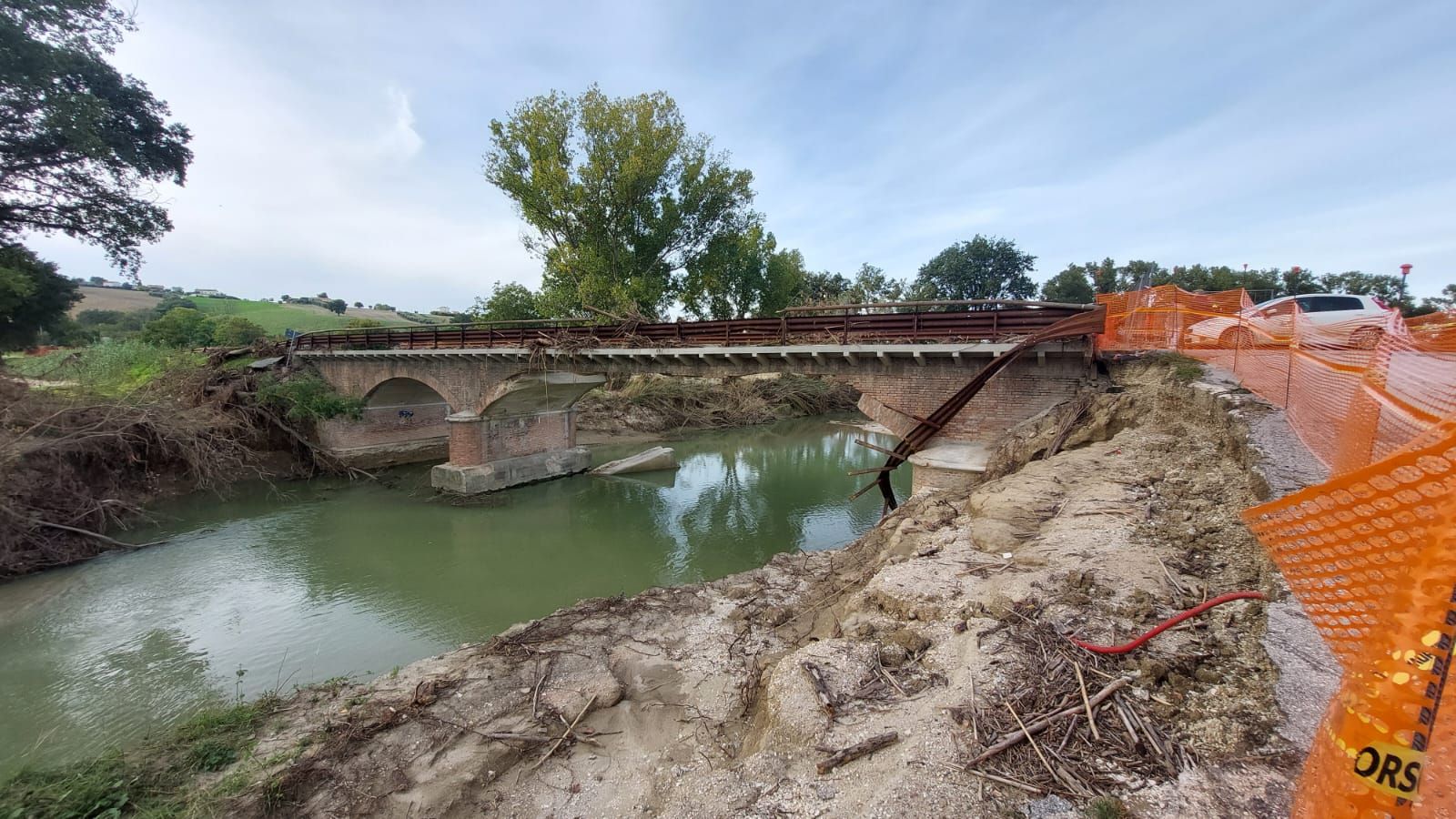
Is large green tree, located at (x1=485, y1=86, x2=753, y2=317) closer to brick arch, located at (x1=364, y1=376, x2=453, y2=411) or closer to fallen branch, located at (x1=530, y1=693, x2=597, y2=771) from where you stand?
brick arch, located at (x1=364, y1=376, x2=453, y2=411)

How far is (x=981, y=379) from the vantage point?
9.08 meters

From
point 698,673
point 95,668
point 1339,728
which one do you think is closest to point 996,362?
point 698,673

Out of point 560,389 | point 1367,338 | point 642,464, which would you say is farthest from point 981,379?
point 642,464

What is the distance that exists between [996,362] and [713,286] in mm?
18187

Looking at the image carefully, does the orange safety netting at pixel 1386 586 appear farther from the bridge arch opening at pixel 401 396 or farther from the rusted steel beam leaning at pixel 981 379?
the bridge arch opening at pixel 401 396

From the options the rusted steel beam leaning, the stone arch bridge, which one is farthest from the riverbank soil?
the stone arch bridge

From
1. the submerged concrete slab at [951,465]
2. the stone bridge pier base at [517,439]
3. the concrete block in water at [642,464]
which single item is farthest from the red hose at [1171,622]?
the concrete block in water at [642,464]

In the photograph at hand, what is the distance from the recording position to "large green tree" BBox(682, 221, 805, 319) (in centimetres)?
2525

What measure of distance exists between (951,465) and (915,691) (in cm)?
653

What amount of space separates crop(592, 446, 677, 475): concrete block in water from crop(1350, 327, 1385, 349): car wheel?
54.5 ft

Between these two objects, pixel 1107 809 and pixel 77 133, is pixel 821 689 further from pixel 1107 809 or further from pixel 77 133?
pixel 77 133

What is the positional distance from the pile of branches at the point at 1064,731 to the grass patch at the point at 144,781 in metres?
4.82

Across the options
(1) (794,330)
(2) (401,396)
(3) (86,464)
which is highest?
(1) (794,330)

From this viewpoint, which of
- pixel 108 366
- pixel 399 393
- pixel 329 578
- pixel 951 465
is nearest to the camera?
pixel 951 465
